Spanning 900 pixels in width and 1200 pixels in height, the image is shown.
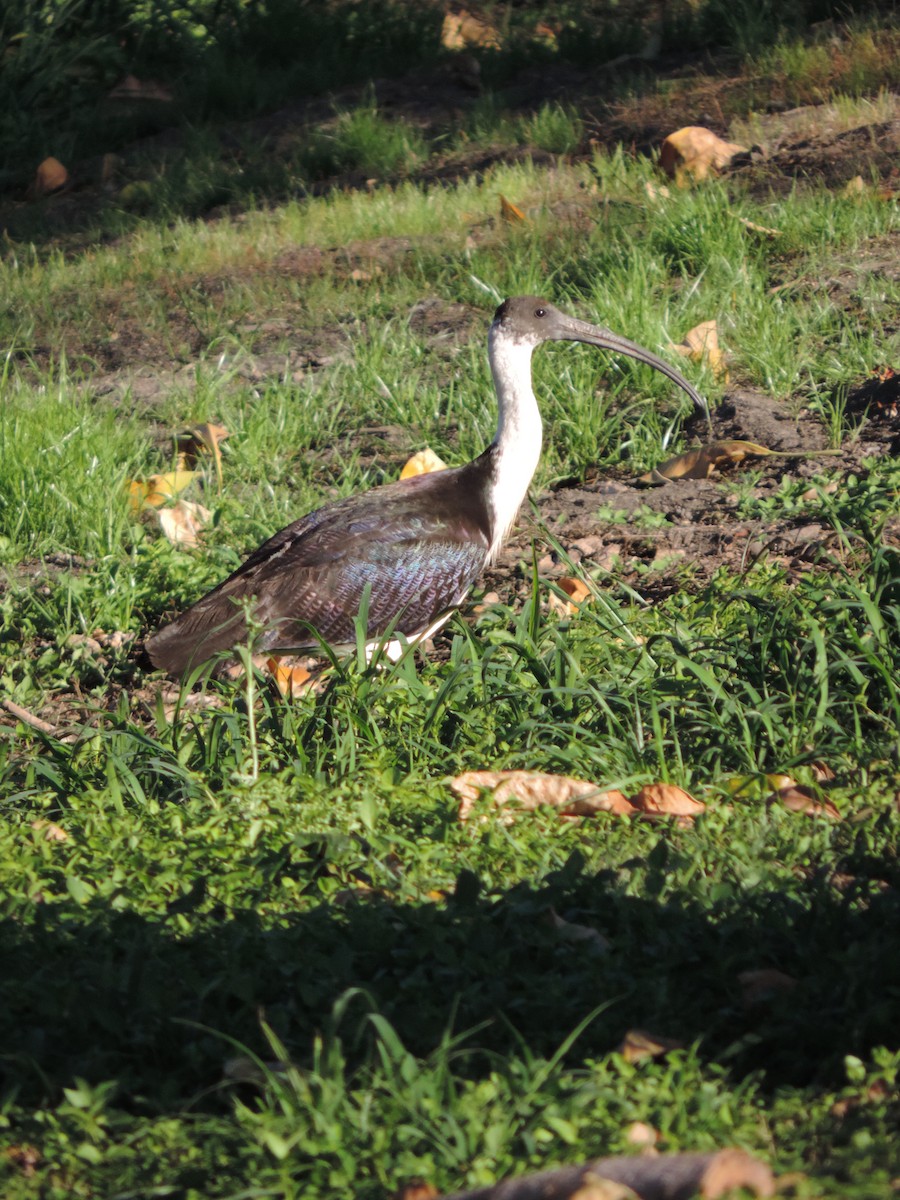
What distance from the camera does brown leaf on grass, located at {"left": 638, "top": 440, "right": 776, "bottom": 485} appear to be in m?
5.76

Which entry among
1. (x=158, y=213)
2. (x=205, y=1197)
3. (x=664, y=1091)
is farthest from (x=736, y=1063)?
(x=158, y=213)

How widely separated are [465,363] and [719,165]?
2.87 meters

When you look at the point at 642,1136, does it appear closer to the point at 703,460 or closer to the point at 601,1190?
the point at 601,1190

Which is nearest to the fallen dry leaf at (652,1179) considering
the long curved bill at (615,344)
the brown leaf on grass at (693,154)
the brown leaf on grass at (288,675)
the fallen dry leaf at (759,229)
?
the brown leaf on grass at (288,675)

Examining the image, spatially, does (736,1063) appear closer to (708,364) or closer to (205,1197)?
(205,1197)

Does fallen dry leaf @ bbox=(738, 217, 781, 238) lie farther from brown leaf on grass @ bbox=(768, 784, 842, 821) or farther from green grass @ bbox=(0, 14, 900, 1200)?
brown leaf on grass @ bbox=(768, 784, 842, 821)

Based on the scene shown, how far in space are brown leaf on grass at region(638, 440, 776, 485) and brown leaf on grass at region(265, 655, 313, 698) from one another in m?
1.79

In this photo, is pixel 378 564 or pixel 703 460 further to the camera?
pixel 703 460

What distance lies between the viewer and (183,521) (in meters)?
5.90

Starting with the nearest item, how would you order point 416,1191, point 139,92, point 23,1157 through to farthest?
point 416,1191
point 23,1157
point 139,92

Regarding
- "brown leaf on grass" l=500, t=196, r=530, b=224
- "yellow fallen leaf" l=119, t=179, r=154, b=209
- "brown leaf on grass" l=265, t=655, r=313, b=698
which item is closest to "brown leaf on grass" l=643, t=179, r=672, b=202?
"brown leaf on grass" l=500, t=196, r=530, b=224

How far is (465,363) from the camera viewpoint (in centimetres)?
681

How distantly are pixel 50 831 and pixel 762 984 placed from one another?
1.88 m

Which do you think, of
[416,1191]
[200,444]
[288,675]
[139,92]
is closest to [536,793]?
[288,675]
